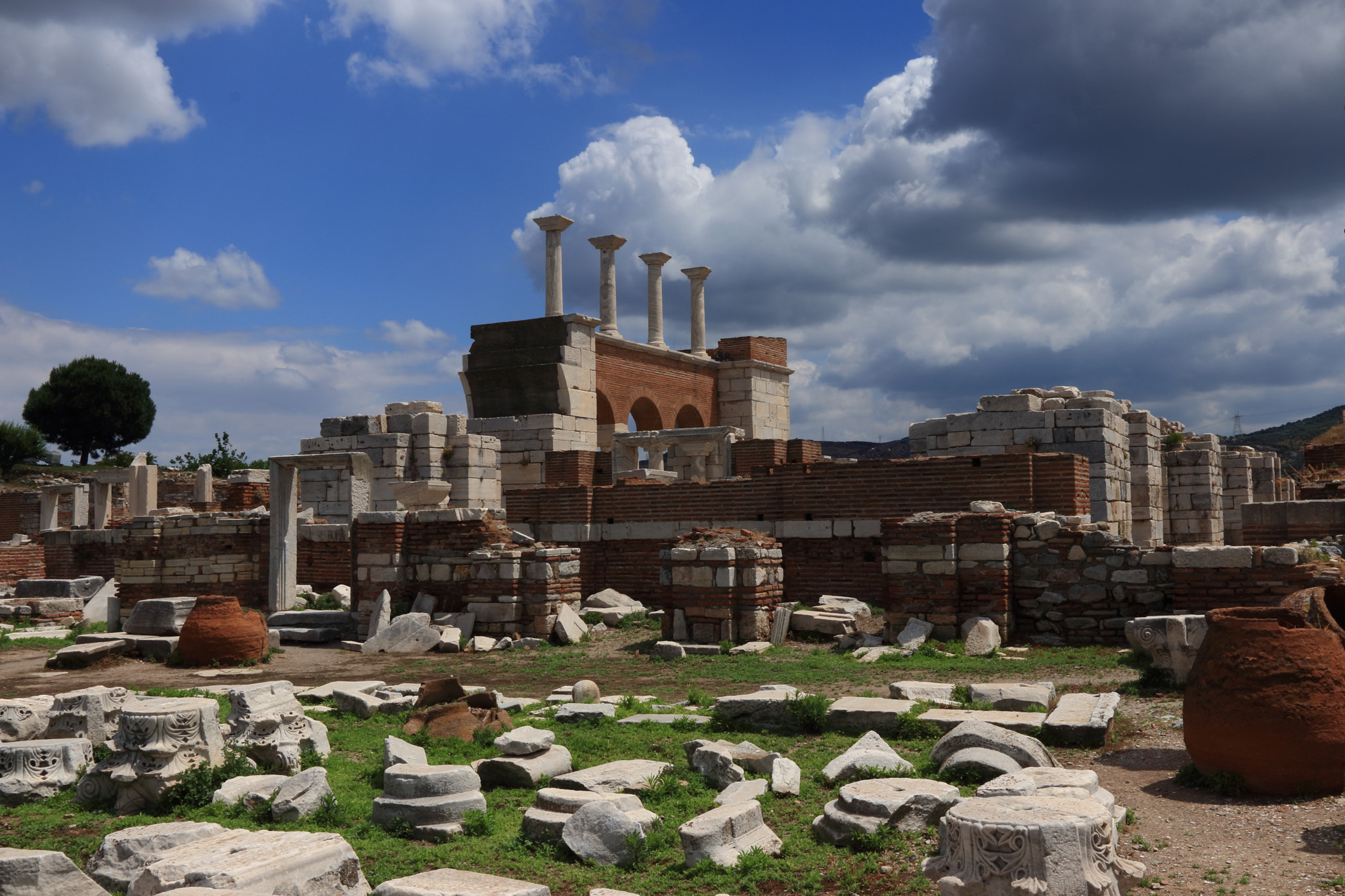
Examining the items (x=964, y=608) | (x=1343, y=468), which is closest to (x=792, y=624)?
(x=964, y=608)

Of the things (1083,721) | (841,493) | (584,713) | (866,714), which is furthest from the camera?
(841,493)

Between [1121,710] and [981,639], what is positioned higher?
[981,639]

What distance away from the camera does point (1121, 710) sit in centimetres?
817

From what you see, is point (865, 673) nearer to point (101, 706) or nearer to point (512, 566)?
point (512, 566)

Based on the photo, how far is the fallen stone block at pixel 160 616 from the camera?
14406mm

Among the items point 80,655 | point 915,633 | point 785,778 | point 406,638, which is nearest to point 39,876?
point 785,778

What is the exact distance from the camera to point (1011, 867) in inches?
161

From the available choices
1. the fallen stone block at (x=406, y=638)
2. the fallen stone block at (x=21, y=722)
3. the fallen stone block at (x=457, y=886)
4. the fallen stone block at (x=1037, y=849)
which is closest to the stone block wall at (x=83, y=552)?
the fallen stone block at (x=406, y=638)

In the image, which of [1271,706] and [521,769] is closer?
[1271,706]

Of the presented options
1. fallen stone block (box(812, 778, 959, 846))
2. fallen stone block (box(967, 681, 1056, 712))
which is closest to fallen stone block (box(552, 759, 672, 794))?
fallen stone block (box(812, 778, 959, 846))

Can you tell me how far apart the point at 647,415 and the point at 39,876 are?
23.7 metres

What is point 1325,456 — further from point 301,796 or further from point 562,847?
point 301,796

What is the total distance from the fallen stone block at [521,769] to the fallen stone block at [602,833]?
3.68 ft

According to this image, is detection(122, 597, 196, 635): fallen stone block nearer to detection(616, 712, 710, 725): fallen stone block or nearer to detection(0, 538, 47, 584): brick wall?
detection(616, 712, 710, 725): fallen stone block
